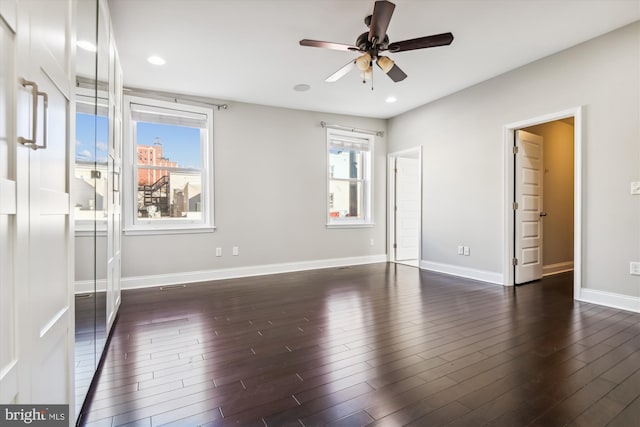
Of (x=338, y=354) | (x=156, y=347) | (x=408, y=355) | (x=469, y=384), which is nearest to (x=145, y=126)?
(x=156, y=347)

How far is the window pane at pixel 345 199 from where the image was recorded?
574 centimetres

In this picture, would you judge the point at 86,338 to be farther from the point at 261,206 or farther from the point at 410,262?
the point at 410,262

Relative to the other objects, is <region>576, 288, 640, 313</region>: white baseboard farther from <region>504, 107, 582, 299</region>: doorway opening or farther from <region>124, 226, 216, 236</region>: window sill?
<region>124, 226, 216, 236</region>: window sill

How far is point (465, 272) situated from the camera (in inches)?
182

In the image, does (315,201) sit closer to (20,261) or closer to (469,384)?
(469,384)

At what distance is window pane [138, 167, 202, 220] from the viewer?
434 cm

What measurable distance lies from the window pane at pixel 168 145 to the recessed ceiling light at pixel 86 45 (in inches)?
104

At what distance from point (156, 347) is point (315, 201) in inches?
139

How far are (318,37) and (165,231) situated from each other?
3.22 m

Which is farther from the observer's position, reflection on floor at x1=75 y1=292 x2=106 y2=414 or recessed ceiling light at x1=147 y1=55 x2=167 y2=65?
recessed ceiling light at x1=147 y1=55 x2=167 y2=65

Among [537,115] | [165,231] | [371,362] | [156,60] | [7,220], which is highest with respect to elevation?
[156,60]

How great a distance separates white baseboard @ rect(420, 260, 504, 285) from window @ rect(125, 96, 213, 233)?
3609 millimetres

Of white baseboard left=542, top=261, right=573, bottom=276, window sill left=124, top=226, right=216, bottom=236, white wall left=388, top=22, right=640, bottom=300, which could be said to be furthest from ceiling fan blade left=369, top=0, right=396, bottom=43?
white baseboard left=542, top=261, right=573, bottom=276

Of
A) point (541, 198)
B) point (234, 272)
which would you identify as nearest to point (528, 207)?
point (541, 198)
